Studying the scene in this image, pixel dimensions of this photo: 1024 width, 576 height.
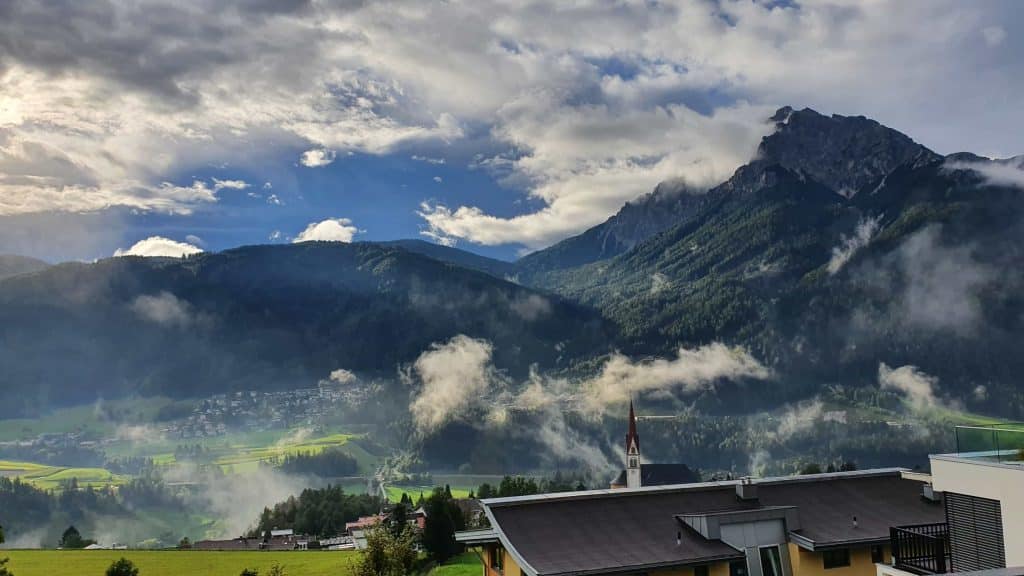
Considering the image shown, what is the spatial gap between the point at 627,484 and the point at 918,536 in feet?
352

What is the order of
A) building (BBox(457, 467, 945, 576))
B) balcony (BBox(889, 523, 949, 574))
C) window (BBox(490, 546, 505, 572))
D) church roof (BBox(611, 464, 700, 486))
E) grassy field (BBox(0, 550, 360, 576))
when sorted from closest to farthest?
balcony (BBox(889, 523, 949, 574)) < building (BBox(457, 467, 945, 576)) < window (BBox(490, 546, 505, 572)) < grassy field (BBox(0, 550, 360, 576)) < church roof (BBox(611, 464, 700, 486))

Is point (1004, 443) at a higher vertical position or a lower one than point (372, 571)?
higher

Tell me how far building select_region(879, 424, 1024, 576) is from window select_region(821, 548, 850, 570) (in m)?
7.96

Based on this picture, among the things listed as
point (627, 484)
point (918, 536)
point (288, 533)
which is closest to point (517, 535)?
point (918, 536)

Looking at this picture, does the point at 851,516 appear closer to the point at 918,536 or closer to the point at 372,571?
the point at 918,536

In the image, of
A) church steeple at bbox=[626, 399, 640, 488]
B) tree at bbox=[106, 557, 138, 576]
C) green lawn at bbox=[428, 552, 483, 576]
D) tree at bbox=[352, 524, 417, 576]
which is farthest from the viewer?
church steeple at bbox=[626, 399, 640, 488]

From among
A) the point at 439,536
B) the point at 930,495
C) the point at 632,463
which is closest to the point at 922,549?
the point at 930,495

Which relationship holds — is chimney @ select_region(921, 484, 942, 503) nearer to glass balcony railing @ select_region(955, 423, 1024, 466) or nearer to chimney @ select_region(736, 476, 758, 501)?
chimney @ select_region(736, 476, 758, 501)

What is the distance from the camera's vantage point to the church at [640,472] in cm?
11781

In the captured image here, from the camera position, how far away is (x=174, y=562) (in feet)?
272

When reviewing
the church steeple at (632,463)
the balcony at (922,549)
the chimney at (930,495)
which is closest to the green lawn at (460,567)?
the chimney at (930,495)

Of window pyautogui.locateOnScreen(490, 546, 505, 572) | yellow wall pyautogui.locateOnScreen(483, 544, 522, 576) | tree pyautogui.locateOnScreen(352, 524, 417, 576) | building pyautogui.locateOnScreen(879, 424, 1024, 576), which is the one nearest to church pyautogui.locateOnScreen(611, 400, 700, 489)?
tree pyautogui.locateOnScreen(352, 524, 417, 576)

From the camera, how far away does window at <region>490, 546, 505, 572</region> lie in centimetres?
2609

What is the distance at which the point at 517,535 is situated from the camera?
24.6 meters
